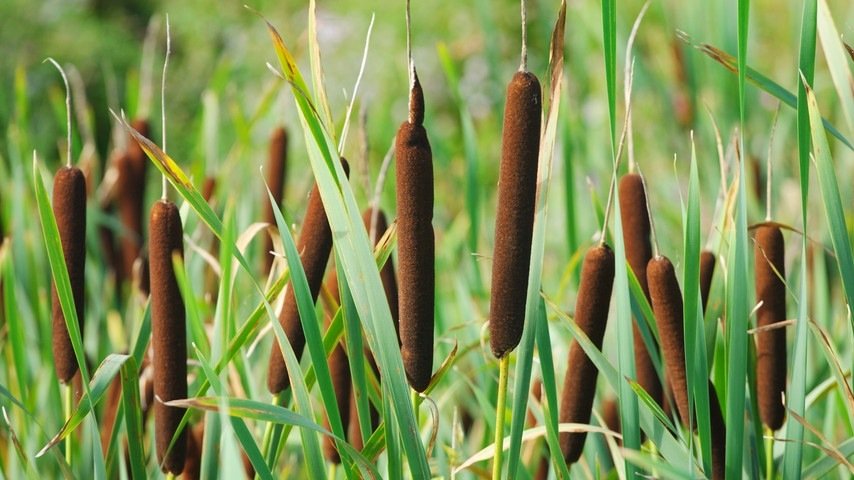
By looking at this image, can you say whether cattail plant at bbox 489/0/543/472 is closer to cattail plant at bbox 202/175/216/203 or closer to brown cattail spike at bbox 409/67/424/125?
brown cattail spike at bbox 409/67/424/125

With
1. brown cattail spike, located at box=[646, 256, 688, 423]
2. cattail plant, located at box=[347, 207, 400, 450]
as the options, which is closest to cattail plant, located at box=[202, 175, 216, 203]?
cattail plant, located at box=[347, 207, 400, 450]

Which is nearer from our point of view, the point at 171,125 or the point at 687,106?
the point at 687,106

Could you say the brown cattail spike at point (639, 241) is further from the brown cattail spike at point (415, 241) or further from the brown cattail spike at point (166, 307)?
the brown cattail spike at point (166, 307)

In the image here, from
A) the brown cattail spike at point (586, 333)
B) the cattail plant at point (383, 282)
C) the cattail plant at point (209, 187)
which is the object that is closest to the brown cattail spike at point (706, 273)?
the brown cattail spike at point (586, 333)

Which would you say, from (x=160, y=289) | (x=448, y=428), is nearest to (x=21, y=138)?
(x=448, y=428)

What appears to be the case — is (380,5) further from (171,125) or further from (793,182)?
(793,182)

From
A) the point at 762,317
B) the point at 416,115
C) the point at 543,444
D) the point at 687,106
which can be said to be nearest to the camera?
the point at 416,115
